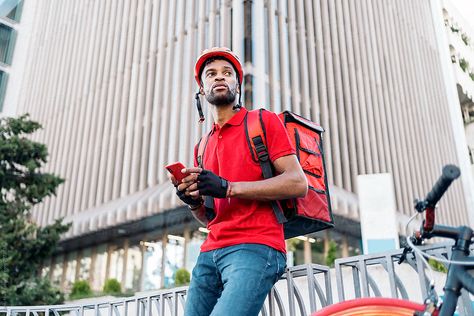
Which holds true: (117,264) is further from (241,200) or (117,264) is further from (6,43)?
(241,200)

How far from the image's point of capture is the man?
191 centimetres

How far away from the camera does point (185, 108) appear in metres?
21.3

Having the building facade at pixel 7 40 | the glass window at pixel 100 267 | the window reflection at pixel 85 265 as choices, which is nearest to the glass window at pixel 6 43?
the building facade at pixel 7 40

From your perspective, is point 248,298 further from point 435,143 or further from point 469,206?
point 469,206

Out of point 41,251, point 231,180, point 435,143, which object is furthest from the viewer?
point 435,143

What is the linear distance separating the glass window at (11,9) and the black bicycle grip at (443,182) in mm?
29889

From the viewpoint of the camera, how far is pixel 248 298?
1.86m

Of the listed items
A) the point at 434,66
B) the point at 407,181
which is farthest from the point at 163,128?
the point at 434,66

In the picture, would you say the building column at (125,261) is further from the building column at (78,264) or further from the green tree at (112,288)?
the building column at (78,264)

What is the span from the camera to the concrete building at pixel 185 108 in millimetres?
21250

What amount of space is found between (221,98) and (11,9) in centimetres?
3023

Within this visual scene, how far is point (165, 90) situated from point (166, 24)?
3.71 meters

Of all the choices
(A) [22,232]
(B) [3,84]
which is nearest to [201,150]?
(A) [22,232]

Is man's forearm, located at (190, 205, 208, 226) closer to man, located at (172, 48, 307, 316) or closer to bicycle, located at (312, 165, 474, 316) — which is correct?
man, located at (172, 48, 307, 316)
